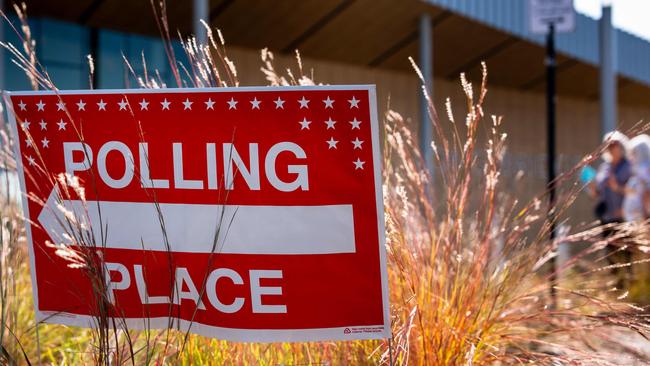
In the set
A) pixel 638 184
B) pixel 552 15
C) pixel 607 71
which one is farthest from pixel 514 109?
pixel 552 15

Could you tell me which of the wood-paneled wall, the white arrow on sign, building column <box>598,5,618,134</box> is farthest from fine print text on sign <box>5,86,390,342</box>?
the wood-paneled wall

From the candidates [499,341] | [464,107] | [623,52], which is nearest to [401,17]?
[464,107]

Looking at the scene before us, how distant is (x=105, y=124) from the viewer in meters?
1.83

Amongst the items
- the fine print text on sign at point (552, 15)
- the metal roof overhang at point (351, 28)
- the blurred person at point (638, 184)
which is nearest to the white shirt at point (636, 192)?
the blurred person at point (638, 184)

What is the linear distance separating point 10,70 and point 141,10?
96.0 inches

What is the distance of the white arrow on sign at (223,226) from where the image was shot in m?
1.70

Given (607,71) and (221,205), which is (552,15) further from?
(607,71)

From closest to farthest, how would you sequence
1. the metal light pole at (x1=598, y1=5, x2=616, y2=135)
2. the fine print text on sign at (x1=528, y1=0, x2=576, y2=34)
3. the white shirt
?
the fine print text on sign at (x1=528, y1=0, x2=576, y2=34)
the white shirt
the metal light pole at (x1=598, y1=5, x2=616, y2=135)

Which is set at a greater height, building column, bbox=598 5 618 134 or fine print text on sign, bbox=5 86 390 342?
building column, bbox=598 5 618 134

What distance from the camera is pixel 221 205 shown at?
1.77 m

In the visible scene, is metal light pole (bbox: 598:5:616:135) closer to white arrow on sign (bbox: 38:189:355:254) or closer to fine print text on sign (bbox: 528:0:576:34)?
fine print text on sign (bbox: 528:0:576:34)

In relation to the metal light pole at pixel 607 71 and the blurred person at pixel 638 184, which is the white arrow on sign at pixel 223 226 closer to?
the blurred person at pixel 638 184

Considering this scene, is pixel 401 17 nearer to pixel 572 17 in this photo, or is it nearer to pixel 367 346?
pixel 572 17

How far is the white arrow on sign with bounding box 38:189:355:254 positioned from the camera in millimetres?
1704
